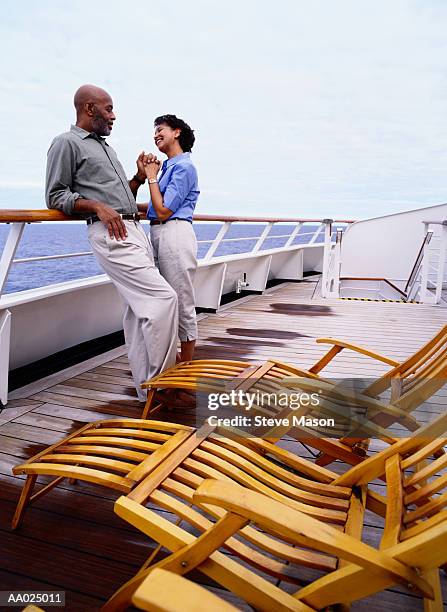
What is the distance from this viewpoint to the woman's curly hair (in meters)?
2.71

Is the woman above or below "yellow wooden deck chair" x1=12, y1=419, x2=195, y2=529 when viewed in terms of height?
above

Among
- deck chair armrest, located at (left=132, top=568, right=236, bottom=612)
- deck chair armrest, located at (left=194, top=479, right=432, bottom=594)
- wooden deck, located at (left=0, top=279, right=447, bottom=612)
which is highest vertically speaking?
deck chair armrest, located at (left=194, top=479, right=432, bottom=594)

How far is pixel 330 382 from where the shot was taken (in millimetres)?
2168

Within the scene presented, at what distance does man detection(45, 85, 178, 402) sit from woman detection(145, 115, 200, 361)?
0.19 m

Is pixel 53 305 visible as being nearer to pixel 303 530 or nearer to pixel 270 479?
pixel 270 479

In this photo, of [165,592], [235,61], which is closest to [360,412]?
[165,592]

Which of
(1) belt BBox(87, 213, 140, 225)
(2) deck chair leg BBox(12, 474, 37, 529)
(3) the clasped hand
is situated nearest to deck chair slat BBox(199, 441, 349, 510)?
(2) deck chair leg BBox(12, 474, 37, 529)

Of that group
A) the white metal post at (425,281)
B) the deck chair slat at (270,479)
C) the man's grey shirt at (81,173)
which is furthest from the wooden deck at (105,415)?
the man's grey shirt at (81,173)

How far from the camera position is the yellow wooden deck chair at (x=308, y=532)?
0.78 metres

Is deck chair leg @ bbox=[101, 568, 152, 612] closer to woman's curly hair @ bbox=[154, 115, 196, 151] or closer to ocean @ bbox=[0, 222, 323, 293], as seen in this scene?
ocean @ bbox=[0, 222, 323, 293]

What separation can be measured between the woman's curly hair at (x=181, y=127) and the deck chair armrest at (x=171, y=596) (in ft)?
7.77

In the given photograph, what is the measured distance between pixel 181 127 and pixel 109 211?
73 centimetres

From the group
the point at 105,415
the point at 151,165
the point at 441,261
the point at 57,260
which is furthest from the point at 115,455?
the point at 57,260

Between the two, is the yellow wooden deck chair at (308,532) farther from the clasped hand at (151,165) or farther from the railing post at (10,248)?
the clasped hand at (151,165)
